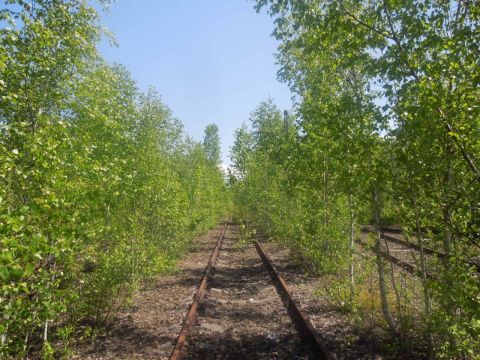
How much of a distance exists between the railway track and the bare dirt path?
1.06 ft

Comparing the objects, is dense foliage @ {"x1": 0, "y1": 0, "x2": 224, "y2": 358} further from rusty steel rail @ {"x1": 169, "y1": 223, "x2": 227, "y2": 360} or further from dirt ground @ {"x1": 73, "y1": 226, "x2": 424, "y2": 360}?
rusty steel rail @ {"x1": 169, "y1": 223, "x2": 227, "y2": 360}

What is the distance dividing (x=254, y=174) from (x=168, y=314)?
57.7 feet

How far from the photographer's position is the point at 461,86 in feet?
13.2

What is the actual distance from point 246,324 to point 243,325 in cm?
8

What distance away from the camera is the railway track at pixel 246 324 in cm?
625

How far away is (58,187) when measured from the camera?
4379 millimetres

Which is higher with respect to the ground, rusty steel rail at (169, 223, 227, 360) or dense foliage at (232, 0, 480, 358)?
dense foliage at (232, 0, 480, 358)

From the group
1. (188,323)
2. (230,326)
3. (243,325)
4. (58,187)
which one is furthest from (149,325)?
(58,187)

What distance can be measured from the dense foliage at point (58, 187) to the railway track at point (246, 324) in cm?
167

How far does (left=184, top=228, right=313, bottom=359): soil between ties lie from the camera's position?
630cm

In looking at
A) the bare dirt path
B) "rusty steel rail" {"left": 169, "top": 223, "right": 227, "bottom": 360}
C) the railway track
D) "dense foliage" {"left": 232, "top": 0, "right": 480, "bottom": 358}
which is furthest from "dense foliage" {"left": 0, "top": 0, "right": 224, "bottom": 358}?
"dense foliage" {"left": 232, "top": 0, "right": 480, "bottom": 358}

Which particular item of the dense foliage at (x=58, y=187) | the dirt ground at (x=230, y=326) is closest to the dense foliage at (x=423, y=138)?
the dirt ground at (x=230, y=326)

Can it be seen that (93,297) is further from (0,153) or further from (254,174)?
(254,174)

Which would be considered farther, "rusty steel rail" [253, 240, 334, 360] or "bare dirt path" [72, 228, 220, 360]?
"bare dirt path" [72, 228, 220, 360]
